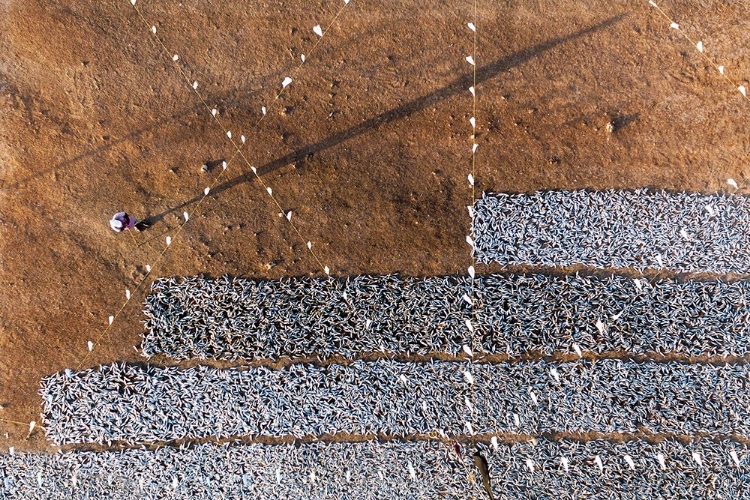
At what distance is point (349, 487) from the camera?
20.3ft

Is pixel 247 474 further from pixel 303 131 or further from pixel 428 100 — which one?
pixel 428 100

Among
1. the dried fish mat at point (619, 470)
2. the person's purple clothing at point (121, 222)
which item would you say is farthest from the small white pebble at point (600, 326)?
the person's purple clothing at point (121, 222)

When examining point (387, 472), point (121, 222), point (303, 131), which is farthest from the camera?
point (303, 131)

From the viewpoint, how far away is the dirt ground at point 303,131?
6.30 meters

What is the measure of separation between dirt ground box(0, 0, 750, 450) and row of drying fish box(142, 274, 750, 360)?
329 mm

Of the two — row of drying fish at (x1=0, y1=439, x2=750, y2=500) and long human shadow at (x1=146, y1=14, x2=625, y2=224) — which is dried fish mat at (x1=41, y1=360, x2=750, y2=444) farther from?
long human shadow at (x1=146, y1=14, x2=625, y2=224)

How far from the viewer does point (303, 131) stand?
6359 millimetres

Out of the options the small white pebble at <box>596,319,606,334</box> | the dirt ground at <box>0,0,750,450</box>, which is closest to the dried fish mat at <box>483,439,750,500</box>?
the small white pebble at <box>596,319,606,334</box>

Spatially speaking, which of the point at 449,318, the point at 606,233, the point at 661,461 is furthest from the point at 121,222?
the point at 661,461

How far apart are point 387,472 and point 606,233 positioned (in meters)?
4.03

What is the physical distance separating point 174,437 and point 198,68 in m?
4.64

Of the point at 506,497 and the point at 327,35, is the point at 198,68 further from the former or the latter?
the point at 506,497

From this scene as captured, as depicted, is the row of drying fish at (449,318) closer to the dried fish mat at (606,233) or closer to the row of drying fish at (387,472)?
the dried fish mat at (606,233)

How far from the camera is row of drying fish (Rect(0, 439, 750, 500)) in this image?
20.3ft
